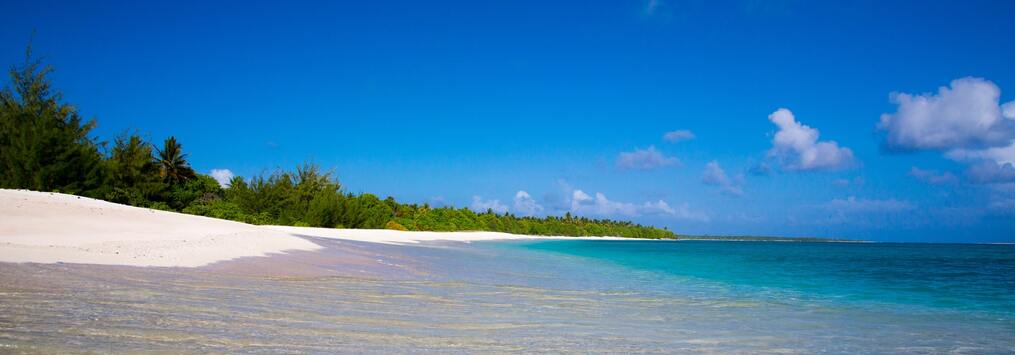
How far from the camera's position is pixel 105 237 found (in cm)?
1332

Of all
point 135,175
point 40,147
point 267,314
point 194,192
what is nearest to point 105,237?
point 267,314

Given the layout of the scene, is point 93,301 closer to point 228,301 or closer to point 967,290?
point 228,301

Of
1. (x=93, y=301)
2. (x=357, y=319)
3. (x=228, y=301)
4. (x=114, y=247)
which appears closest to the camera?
(x=93, y=301)

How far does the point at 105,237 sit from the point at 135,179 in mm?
29614

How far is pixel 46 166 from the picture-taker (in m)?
28.2

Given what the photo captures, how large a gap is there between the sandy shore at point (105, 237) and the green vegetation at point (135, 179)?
11.7 meters

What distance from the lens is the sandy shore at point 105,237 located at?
32.6 feet

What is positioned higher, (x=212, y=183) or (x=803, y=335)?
(x=212, y=183)

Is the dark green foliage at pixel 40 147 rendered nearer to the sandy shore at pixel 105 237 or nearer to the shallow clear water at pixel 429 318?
the sandy shore at pixel 105 237

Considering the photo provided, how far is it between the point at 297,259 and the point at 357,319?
8.99 meters

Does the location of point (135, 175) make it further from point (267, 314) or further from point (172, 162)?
point (267, 314)

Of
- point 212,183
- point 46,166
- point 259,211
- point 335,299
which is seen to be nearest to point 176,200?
point 259,211

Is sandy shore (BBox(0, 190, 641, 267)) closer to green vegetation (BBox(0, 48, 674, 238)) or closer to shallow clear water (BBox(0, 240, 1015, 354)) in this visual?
shallow clear water (BBox(0, 240, 1015, 354))

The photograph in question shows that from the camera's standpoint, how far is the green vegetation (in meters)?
28.2
